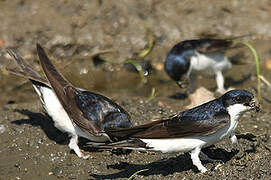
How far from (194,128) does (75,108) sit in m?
1.32

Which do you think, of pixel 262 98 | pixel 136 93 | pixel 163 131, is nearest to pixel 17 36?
pixel 136 93

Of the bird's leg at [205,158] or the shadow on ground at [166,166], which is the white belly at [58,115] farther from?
the bird's leg at [205,158]

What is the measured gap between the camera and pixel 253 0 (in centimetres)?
831

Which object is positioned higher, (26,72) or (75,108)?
(26,72)

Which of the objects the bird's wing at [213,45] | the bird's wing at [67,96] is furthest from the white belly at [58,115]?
the bird's wing at [213,45]

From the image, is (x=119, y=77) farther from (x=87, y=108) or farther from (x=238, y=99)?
(x=238, y=99)

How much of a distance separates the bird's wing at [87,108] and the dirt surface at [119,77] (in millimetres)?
361

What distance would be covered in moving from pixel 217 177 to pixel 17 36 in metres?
4.46

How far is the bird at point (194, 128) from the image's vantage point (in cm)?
383

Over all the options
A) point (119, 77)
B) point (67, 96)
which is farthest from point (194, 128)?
point (119, 77)

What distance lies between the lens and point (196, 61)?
6.48m

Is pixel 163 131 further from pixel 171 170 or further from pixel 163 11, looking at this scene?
pixel 163 11

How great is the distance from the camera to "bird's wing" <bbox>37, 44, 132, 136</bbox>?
175 inches

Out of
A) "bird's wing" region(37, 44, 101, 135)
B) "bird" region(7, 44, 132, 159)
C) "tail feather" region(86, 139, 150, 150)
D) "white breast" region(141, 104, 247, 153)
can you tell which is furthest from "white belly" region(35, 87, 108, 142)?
"white breast" region(141, 104, 247, 153)
